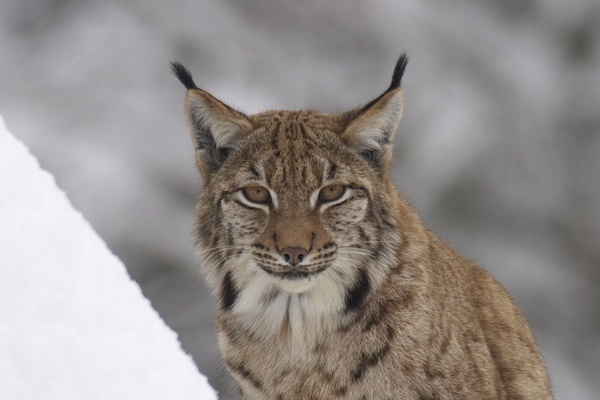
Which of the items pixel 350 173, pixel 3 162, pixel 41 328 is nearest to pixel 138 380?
pixel 41 328

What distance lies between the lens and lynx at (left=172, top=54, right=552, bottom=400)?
384 cm

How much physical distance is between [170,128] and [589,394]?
4550 millimetres

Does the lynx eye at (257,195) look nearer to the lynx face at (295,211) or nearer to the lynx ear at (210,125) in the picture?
the lynx face at (295,211)

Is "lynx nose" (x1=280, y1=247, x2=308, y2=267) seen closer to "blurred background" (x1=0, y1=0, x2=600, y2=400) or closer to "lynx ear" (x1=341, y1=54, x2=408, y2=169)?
"lynx ear" (x1=341, y1=54, x2=408, y2=169)

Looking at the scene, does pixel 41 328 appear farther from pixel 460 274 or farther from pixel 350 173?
pixel 460 274

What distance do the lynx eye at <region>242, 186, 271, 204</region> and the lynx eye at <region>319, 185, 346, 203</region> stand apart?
18 centimetres

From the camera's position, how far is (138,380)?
243cm

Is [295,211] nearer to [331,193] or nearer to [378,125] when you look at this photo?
[331,193]

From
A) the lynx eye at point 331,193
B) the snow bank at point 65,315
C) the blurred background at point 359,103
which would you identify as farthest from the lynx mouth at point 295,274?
the blurred background at point 359,103

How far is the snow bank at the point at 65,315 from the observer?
82.7 inches

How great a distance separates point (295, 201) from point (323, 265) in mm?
235

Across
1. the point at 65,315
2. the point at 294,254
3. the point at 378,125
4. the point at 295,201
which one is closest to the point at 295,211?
the point at 295,201

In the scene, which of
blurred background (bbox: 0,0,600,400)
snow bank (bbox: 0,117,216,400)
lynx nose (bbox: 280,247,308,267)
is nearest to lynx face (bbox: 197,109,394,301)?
lynx nose (bbox: 280,247,308,267)

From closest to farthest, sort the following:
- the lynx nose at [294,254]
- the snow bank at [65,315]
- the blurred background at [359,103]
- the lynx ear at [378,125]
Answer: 1. the snow bank at [65,315]
2. the lynx nose at [294,254]
3. the lynx ear at [378,125]
4. the blurred background at [359,103]
